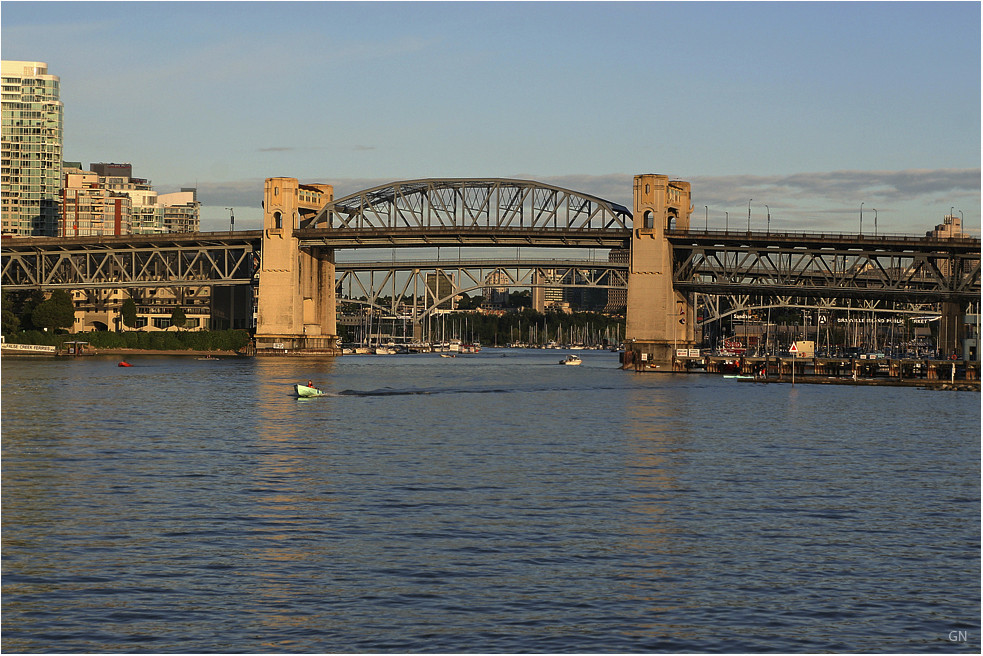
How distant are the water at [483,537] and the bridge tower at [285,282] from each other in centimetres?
10685

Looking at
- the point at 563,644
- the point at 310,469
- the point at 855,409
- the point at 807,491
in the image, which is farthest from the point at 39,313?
the point at 563,644

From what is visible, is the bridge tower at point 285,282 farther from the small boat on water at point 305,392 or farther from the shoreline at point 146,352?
the small boat on water at point 305,392

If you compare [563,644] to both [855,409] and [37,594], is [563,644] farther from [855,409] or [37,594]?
[855,409]

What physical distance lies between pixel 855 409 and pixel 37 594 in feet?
242

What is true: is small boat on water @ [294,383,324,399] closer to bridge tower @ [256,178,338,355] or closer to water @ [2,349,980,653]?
water @ [2,349,980,653]

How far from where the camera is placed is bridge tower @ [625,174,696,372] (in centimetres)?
16100

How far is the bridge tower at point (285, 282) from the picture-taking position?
181 m

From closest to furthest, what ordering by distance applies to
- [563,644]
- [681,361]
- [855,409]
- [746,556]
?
[563,644] → [746,556] → [855,409] → [681,361]

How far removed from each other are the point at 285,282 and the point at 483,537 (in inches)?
5862

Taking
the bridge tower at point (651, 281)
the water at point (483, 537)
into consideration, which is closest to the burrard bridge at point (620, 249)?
the bridge tower at point (651, 281)

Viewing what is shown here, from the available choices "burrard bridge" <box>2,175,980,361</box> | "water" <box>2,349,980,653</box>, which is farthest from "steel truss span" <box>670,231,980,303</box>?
"water" <box>2,349,980,653</box>

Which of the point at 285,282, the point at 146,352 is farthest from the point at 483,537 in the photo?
the point at 146,352

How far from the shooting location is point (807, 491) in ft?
149

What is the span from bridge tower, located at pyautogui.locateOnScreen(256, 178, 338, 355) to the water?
4207 inches
